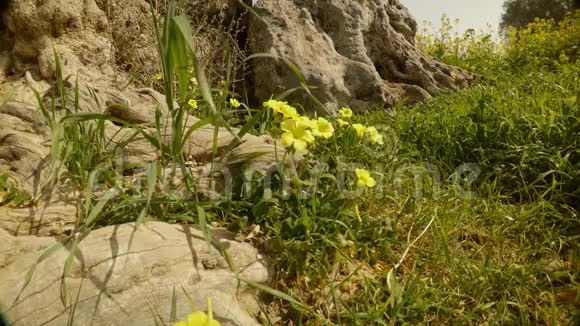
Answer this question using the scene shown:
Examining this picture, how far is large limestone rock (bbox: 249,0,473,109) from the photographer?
4215 millimetres

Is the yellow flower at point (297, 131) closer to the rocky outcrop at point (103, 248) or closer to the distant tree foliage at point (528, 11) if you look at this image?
the rocky outcrop at point (103, 248)

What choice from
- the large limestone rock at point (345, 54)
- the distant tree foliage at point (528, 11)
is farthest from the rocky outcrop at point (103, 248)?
the distant tree foliage at point (528, 11)

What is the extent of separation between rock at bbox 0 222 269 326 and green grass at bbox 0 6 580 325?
0.11m

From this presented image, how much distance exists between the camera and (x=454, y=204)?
218cm

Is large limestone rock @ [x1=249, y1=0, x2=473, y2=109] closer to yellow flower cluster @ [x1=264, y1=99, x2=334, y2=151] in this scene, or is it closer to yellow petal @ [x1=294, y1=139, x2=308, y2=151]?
yellow flower cluster @ [x1=264, y1=99, x2=334, y2=151]

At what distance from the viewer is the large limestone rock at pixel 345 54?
4215 mm

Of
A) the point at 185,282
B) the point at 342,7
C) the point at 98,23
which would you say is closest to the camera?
the point at 185,282

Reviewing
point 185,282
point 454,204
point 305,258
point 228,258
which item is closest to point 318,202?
point 305,258

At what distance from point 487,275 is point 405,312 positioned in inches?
16.6

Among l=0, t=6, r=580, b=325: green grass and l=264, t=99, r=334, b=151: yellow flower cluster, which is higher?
l=264, t=99, r=334, b=151: yellow flower cluster

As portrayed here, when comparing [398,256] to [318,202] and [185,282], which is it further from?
[185,282]

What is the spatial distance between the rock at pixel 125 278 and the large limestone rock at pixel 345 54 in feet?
8.72

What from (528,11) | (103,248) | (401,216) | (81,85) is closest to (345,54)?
(81,85)

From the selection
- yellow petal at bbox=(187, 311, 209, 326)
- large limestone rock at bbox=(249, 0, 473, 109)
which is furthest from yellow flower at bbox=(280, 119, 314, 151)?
large limestone rock at bbox=(249, 0, 473, 109)
